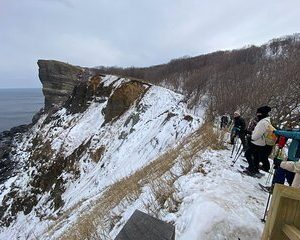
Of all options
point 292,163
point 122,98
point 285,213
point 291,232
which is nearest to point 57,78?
point 122,98

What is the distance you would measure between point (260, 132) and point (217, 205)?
2257 mm

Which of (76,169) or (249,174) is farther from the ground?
(249,174)

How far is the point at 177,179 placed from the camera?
604 cm

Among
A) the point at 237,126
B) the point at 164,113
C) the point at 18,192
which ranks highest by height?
the point at 237,126

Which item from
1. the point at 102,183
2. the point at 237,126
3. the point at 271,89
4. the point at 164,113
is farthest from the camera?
the point at 271,89

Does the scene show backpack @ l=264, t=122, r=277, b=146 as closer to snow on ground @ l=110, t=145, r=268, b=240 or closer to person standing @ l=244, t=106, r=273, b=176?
person standing @ l=244, t=106, r=273, b=176

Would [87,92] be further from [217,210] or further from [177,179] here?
[217,210]

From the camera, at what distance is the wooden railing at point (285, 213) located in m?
2.05

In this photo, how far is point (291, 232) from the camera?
1991 millimetres

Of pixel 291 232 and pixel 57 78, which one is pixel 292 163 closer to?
pixel 291 232

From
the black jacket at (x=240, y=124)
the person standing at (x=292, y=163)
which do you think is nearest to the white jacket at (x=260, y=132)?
the person standing at (x=292, y=163)

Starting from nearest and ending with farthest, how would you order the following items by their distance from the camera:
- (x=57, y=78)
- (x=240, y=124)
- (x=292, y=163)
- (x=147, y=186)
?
(x=292, y=163) → (x=147, y=186) → (x=240, y=124) → (x=57, y=78)

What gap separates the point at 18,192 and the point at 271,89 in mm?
20416

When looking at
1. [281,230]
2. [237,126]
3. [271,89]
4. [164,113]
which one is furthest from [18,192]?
[281,230]
